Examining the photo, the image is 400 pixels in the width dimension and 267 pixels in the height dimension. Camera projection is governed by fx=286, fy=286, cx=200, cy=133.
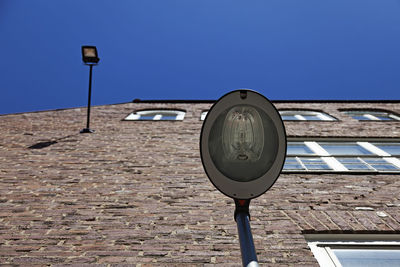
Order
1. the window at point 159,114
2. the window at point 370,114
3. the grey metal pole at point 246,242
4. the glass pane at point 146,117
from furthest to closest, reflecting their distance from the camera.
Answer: the window at point 370,114 < the window at point 159,114 < the glass pane at point 146,117 < the grey metal pole at point 246,242

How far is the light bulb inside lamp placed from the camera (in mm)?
1968

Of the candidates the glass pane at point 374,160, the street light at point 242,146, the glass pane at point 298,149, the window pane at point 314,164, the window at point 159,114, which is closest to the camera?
the street light at point 242,146

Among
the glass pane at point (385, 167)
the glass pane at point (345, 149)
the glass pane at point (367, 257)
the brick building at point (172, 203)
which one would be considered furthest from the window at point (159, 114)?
the glass pane at point (367, 257)

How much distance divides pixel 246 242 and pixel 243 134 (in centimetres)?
73

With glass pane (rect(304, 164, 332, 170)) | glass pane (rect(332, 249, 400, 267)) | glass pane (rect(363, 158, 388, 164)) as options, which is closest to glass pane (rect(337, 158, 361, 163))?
glass pane (rect(363, 158, 388, 164))

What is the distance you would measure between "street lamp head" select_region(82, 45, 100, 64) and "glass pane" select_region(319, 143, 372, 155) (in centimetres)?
603

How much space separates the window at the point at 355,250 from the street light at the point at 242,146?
5.85ft

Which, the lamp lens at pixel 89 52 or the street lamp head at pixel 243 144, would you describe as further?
the lamp lens at pixel 89 52

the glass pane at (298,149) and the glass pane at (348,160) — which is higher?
the glass pane at (298,149)

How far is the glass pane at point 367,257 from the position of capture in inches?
121

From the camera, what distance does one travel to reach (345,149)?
6934 millimetres

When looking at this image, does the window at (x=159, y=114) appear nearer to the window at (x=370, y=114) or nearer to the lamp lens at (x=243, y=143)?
the window at (x=370, y=114)

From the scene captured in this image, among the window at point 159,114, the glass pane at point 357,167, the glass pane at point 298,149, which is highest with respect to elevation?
the window at point 159,114

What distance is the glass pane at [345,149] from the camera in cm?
669
